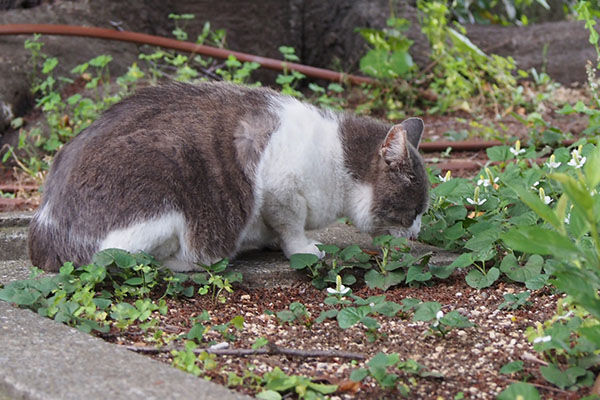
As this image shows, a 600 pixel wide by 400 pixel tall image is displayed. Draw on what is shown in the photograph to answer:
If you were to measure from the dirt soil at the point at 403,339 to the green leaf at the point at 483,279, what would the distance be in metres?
0.04

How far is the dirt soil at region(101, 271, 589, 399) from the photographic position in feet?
6.97

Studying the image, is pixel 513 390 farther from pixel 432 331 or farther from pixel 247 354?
pixel 247 354


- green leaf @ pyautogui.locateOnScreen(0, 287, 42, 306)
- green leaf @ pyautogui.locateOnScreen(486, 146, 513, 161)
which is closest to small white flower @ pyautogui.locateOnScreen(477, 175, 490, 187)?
green leaf @ pyautogui.locateOnScreen(486, 146, 513, 161)

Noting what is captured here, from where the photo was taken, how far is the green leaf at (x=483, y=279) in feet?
9.50

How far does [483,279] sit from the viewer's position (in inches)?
115

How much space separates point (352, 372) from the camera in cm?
213

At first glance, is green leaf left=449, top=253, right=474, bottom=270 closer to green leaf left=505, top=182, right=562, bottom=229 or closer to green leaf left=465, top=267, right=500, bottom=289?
green leaf left=465, top=267, right=500, bottom=289

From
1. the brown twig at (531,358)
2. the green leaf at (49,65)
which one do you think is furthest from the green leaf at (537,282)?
the green leaf at (49,65)

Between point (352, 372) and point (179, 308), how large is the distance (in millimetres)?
868

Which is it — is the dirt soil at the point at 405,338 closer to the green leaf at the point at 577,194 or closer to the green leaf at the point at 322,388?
the green leaf at the point at 322,388

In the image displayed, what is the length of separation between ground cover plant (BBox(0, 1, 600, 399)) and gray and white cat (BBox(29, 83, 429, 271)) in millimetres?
144

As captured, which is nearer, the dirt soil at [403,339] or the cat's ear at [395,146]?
the dirt soil at [403,339]

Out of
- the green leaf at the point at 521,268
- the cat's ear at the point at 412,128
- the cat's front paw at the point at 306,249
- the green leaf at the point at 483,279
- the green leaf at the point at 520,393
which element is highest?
the cat's ear at the point at 412,128

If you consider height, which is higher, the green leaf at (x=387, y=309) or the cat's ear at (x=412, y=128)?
the cat's ear at (x=412, y=128)
